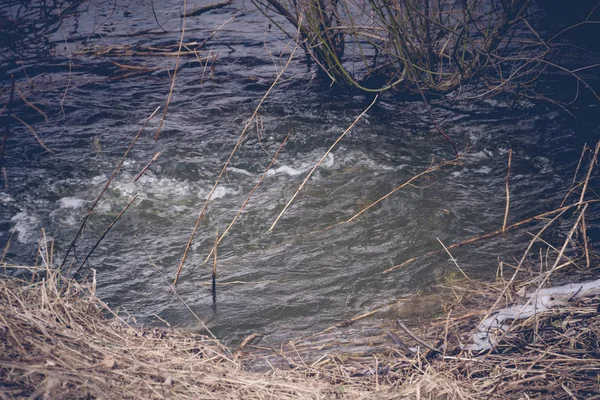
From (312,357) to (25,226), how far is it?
248 centimetres

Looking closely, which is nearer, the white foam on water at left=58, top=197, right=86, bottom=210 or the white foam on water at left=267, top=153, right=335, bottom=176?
the white foam on water at left=58, top=197, right=86, bottom=210

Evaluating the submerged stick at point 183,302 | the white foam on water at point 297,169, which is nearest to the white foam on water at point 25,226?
the submerged stick at point 183,302

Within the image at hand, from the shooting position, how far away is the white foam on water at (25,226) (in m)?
3.77

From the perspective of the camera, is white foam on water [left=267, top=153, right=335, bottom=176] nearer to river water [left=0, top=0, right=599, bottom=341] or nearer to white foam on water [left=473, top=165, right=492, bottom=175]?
river water [left=0, top=0, right=599, bottom=341]

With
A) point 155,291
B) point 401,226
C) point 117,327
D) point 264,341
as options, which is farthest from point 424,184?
point 117,327

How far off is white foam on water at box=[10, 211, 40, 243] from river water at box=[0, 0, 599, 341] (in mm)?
14

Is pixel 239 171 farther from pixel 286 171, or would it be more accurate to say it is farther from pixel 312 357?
pixel 312 357

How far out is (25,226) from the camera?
12.7 ft

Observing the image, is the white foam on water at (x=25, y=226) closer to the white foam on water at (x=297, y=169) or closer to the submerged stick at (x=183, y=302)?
the submerged stick at (x=183, y=302)

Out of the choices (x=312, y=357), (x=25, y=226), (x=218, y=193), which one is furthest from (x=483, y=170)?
(x=25, y=226)

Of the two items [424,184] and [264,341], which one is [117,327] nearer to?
[264,341]

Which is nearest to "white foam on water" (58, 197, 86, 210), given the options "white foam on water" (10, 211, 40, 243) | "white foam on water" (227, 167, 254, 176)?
"white foam on water" (10, 211, 40, 243)

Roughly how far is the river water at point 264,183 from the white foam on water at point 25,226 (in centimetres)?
1

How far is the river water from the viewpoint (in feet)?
11.2
